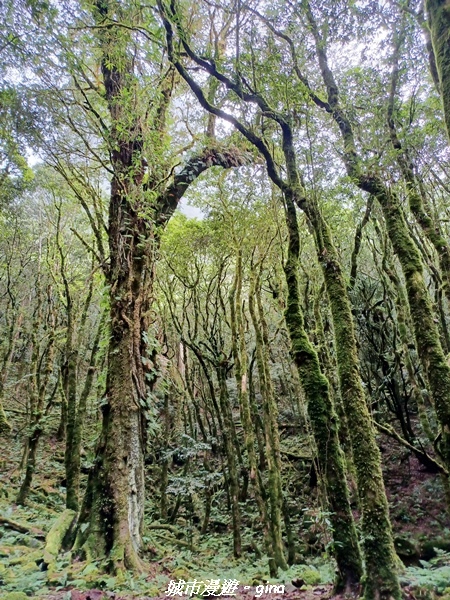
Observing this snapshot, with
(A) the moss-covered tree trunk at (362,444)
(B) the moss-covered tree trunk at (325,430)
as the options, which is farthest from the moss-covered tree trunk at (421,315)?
(B) the moss-covered tree trunk at (325,430)

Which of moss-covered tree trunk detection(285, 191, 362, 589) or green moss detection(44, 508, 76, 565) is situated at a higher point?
moss-covered tree trunk detection(285, 191, 362, 589)

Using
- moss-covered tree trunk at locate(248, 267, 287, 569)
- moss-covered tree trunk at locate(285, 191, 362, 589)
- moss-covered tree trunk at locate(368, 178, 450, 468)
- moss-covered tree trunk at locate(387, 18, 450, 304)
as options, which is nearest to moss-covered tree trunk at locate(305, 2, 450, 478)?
moss-covered tree trunk at locate(368, 178, 450, 468)

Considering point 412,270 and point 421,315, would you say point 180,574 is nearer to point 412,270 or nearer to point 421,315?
point 421,315

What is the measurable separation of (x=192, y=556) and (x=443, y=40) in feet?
31.8

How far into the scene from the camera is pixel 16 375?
821 inches

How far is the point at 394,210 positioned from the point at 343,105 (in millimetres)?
2343

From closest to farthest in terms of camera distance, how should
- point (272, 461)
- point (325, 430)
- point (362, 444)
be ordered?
point (362, 444), point (325, 430), point (272, 461)

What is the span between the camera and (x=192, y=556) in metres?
8.04

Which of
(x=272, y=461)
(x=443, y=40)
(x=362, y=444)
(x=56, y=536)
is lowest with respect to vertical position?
(x=56, y=536)

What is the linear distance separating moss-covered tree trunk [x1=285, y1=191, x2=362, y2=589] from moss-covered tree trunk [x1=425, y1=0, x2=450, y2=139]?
2672mm

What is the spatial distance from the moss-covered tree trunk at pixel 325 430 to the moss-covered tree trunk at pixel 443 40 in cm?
267

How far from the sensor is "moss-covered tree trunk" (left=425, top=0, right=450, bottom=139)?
2.90 meters

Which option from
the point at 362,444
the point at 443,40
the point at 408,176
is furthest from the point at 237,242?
the point at 443,40

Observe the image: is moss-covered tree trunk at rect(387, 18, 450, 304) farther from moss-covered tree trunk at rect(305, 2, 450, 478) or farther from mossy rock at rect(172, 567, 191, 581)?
mossy rock at rect(172, 567, 191, 581)
